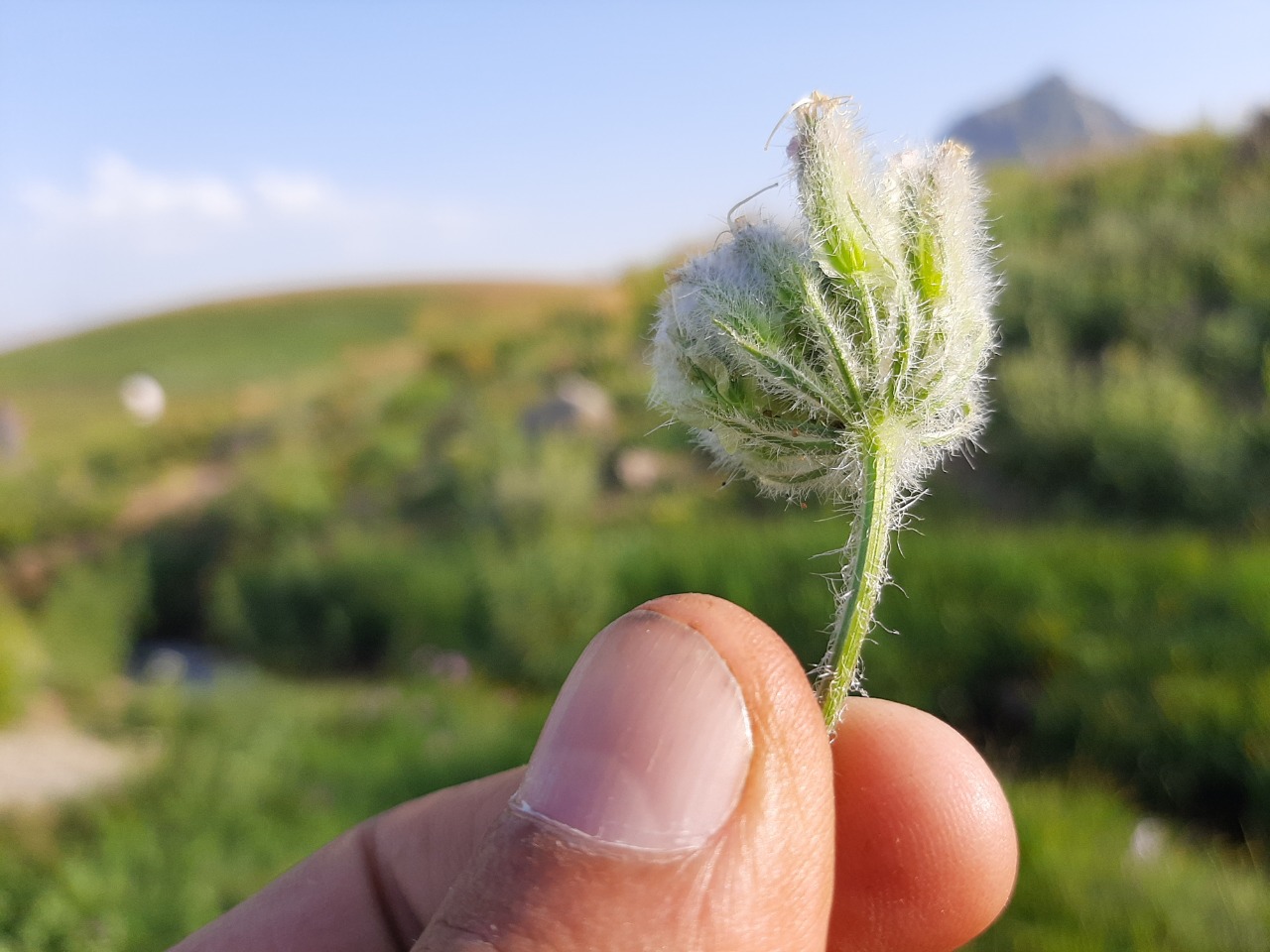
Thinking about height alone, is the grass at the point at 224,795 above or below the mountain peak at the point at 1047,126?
below

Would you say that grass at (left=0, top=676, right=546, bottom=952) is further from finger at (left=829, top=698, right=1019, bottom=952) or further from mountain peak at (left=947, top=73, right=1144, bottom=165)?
mountain peak at (left=947, top=73, right=1144, bottom=165)

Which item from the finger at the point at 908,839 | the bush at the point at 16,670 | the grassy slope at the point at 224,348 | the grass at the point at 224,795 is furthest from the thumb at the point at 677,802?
the grassy slope at the point at 224,348

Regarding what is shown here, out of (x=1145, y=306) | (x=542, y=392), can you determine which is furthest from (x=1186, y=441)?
(x=542, y=392)

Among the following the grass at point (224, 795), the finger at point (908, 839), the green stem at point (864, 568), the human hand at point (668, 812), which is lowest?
the grass at point (224, 795)

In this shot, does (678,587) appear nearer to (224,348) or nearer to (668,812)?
(668,812)

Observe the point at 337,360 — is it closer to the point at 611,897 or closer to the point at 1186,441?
the point at 1186,441

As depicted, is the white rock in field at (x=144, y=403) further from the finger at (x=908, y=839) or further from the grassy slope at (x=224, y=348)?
the finger at (x=908, y=839)

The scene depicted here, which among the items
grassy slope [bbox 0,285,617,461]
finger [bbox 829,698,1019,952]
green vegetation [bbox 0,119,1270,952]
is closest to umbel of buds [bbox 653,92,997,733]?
green vegetation [bbox 0,119,1270,952]
